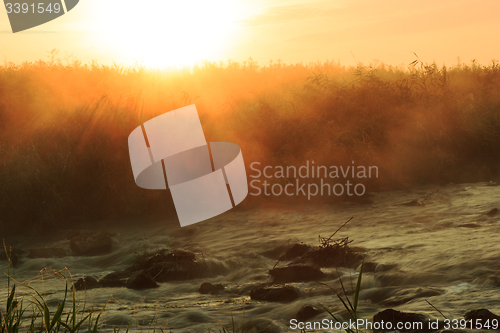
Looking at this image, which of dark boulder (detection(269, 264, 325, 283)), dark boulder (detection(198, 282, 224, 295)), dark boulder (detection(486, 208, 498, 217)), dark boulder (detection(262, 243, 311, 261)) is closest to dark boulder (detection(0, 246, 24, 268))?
dark boulder (detection(198, 282, 224, 295))

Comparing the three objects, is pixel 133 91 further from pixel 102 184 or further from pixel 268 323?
pixel 268 323

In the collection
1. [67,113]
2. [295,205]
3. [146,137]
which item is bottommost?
[295,205]

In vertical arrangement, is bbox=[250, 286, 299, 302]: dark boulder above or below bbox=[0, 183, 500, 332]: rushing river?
above

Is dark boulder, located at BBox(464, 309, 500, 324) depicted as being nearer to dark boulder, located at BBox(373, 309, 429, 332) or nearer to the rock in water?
dark boulder, located at BBox(373, 309, 429, 332)

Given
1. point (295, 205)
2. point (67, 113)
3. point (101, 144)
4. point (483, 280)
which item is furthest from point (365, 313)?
point (67, 113)

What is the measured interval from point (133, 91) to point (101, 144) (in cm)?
240

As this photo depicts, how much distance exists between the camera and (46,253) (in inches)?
362

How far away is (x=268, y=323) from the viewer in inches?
208

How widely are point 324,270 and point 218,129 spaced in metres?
6.45

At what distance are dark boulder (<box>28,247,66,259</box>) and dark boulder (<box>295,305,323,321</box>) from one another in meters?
5.63

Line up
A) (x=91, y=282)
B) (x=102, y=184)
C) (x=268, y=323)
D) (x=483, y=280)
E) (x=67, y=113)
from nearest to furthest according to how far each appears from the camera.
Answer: (x=268, y=323)
(x=483, y=280)
(x=91, y=282)
(x=102, y=184)
(x=67, y=113)

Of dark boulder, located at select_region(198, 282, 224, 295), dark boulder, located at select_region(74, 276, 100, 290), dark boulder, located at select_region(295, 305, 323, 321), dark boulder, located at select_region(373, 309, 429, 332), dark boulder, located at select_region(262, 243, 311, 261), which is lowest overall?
dark boulder, located at select_region(262, 243, 311, 261)
